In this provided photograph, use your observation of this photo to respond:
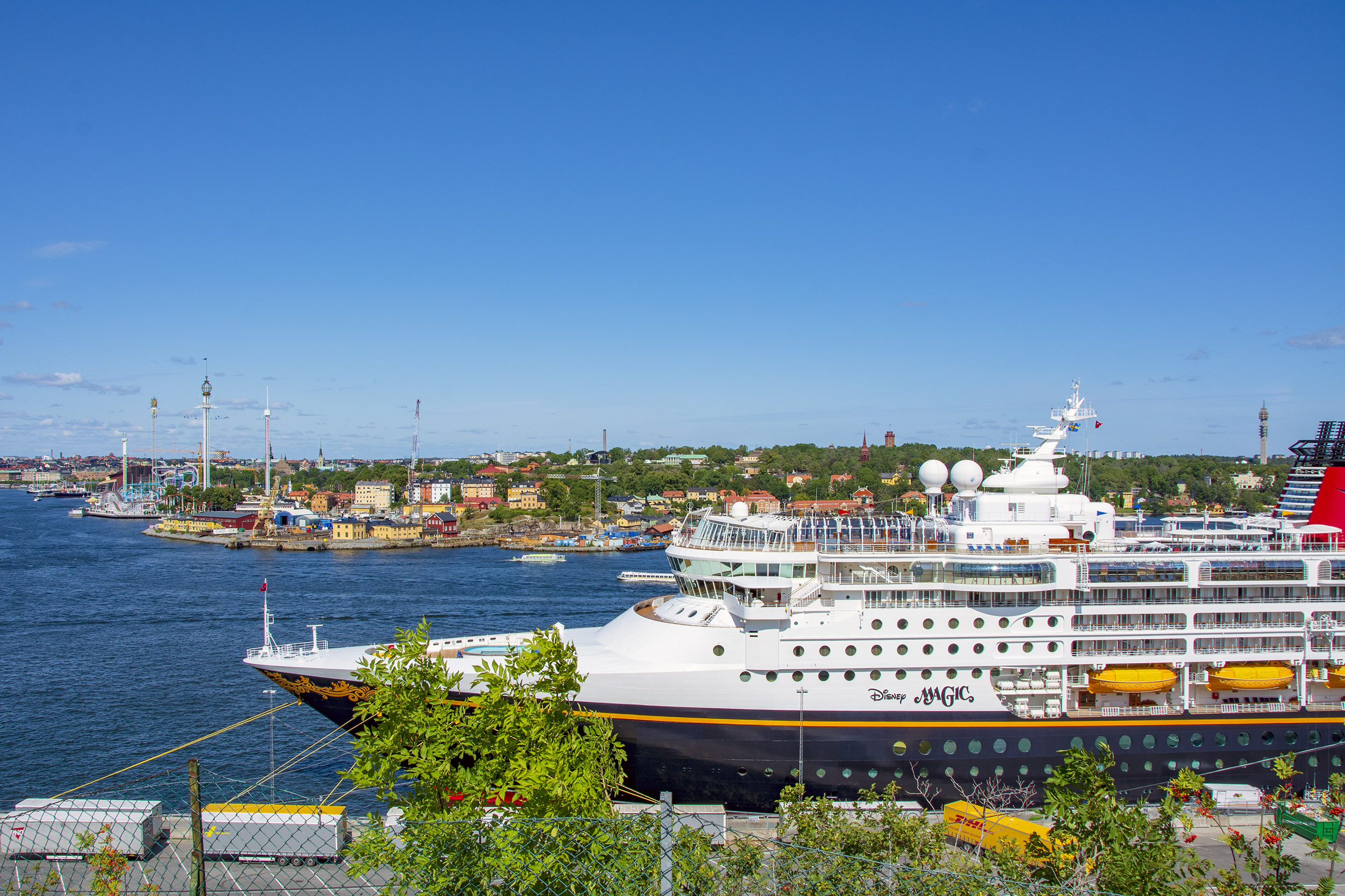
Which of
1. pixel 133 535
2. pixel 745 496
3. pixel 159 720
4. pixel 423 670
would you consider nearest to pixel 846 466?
pixel 745 496

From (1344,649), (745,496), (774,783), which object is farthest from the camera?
(745,496)

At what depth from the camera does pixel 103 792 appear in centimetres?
1855

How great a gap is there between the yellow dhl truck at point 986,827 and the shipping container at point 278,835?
31.6ft

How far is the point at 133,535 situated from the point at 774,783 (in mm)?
99049

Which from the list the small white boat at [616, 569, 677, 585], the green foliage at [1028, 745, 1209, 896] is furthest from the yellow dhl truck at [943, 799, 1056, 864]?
the small white boat at [616, 569, 677, 585]

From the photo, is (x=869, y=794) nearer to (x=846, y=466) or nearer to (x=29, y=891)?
(x=29, y=891)

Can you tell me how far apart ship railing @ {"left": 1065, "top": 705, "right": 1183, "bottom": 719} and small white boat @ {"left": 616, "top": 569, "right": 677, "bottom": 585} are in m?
42.1

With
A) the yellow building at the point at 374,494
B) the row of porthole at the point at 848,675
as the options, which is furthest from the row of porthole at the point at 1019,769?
the yellow building at the point at 374,494

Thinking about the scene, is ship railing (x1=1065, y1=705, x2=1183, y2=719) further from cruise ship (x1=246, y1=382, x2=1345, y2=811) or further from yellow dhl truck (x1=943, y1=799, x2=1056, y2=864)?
yellow dhl truck (x1=943, y1=799, x2=1056, y2=864)

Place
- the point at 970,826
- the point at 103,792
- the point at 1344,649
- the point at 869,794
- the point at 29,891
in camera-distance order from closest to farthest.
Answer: the point at 29,891 → the point at 869,794 → the point at 970,826 → the point at 1344,649 → the point at 103,792

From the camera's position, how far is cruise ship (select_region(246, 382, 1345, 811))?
14945mm

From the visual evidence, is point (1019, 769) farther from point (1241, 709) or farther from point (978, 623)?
point (1241, 709)

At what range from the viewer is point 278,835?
13.2m

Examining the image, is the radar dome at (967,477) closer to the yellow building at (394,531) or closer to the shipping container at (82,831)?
the shipping container at (82,831)
